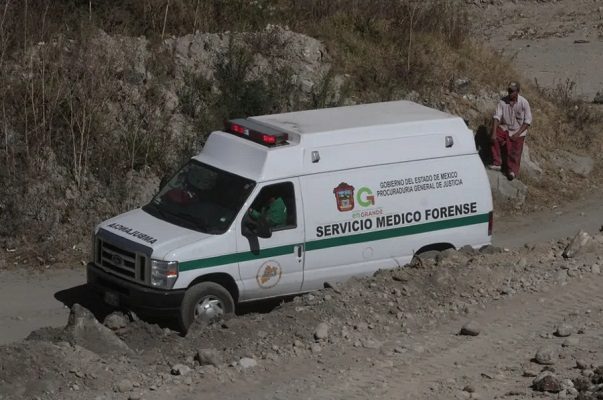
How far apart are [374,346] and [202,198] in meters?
3.07

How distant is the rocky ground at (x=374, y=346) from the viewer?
37.3 ft

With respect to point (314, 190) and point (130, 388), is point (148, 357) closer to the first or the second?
point (130, 388)

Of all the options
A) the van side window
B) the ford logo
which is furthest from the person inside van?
the ford logo

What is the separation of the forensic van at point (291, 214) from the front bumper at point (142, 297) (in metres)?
0.01

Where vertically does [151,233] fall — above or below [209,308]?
above

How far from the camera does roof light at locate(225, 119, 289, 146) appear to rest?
562 inches

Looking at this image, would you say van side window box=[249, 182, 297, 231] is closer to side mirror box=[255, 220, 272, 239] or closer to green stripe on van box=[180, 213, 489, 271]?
side mirror box=[255, 220, 272, 239]

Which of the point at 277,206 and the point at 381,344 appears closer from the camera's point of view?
the point at 381,344

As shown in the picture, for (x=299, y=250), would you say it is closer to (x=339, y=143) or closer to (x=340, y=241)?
(x=340, y=241)

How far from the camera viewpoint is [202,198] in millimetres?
14430

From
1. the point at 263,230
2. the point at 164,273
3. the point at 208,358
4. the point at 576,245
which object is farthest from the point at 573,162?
the point at 208,358

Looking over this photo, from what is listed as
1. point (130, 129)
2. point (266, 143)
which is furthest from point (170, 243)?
point (130, 129)

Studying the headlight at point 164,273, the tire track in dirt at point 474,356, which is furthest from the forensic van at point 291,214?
the tire track in dirt at point 474,356

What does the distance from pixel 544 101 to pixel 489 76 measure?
4.09 ft
